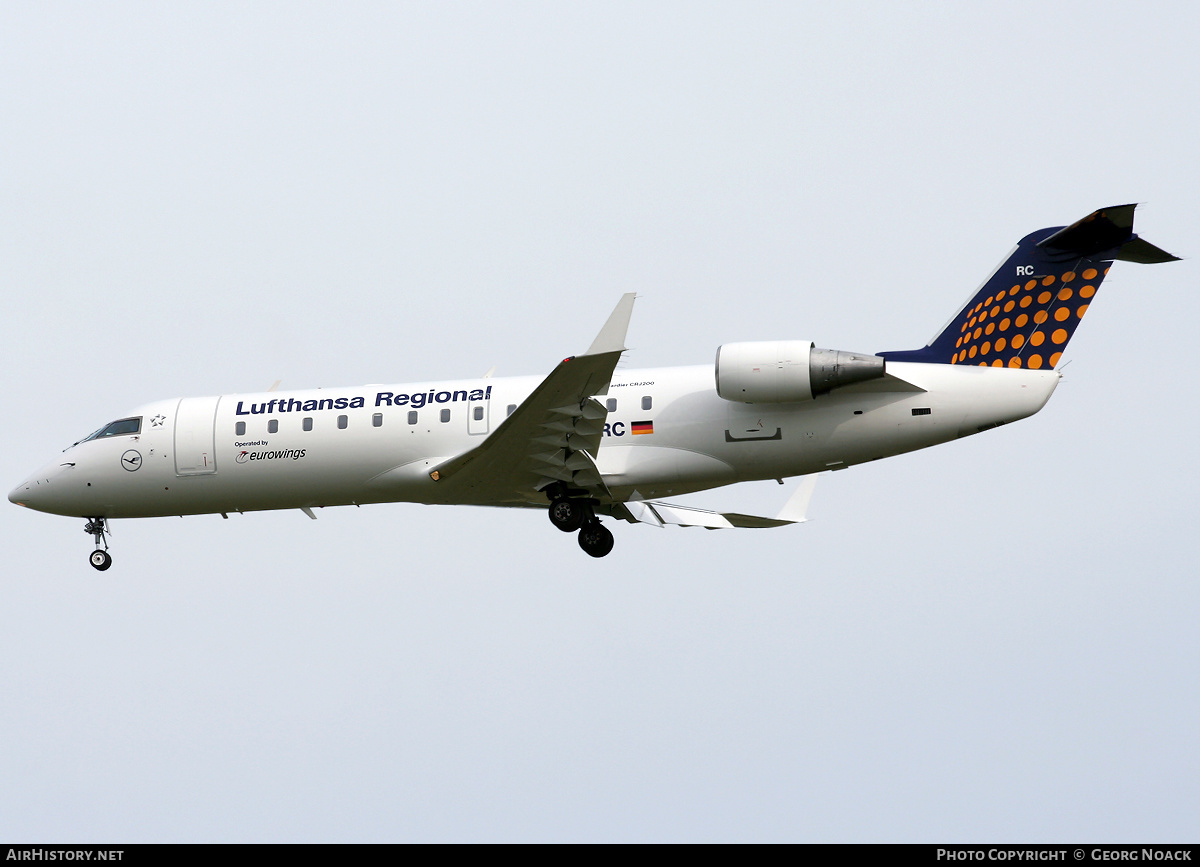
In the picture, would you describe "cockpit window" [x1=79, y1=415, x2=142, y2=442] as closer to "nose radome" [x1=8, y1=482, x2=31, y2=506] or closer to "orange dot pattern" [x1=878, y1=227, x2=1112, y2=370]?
"nose radome" [x1=8, y1=482, x2=31, y2=506]

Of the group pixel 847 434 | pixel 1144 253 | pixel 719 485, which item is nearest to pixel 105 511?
pixel 719 485

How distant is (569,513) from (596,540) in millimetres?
847

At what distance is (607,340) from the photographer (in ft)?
64.4

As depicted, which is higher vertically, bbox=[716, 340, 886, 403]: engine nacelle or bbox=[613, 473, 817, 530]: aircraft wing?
bbox=[716, 340, 886, 403]: engine nacelle

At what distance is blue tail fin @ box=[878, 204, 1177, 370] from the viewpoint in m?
21.1

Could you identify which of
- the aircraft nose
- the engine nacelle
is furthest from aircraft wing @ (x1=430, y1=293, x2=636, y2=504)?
the aircraft nose

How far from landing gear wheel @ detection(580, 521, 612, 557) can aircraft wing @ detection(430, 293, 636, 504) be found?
1.96 feet

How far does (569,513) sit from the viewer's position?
2222 cm

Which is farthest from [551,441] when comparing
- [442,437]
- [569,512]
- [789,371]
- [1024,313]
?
[1024,313]

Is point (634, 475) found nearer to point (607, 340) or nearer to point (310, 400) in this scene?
point (607, 340)

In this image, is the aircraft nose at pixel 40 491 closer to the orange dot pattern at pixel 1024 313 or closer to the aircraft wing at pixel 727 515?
the aircraft wing at pixel 727 515

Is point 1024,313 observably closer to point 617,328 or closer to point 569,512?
point 617,328
